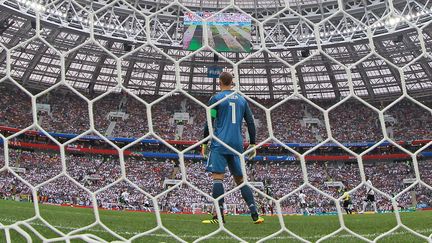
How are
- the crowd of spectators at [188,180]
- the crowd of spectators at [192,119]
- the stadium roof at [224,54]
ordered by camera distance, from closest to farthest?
the crowd of spectators at [188,180] → the stadium roof at [224,54] → the crowd of spectators at [192,119]

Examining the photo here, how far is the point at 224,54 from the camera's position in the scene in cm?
2680

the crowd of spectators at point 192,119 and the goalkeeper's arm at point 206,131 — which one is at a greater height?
the crowd of spectators at point 192,119

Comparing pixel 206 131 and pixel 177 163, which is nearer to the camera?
pixel 206 131

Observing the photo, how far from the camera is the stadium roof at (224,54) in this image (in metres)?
21.5

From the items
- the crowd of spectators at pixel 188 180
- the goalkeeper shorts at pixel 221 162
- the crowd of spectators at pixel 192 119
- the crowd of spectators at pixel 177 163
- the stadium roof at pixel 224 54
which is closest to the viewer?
the goalkeeper shorts at pixel 221 162

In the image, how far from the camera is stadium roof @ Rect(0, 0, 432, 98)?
845 inches

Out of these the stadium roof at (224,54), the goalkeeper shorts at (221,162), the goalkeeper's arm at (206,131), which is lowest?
the goalkeeper shorts at (221,162)

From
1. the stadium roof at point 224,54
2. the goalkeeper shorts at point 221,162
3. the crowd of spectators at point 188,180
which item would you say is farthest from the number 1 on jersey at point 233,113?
the stadium roof at point 224,54

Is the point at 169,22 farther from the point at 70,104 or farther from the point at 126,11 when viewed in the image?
the point at 70,104

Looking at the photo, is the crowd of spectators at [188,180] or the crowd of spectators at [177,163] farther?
the crowd of spectators at [177,163]

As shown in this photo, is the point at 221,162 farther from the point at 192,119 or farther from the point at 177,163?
the point at 192,119

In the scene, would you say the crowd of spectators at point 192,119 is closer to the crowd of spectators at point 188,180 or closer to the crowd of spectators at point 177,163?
the crowd of spectators at point 177,163

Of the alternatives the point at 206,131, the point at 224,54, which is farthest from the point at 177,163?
the point at 206,131

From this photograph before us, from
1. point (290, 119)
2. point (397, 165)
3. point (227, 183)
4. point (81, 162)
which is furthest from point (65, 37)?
point (397, 165)
